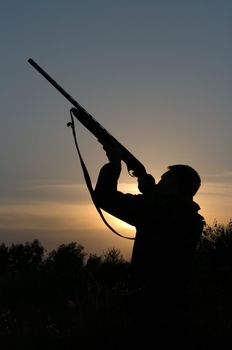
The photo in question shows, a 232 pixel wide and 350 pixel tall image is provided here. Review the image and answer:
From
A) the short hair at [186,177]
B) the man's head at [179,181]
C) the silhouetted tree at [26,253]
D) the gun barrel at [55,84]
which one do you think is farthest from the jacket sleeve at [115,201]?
the silhouetted tree at [26,253]

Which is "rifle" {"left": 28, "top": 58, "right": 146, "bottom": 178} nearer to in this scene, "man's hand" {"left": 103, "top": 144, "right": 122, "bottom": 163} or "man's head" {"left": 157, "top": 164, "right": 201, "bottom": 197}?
"man's hand" {"left": 103, "top": 144, "right": 122, "bottom": 163}

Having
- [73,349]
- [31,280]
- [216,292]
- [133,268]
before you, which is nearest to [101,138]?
[133,268]

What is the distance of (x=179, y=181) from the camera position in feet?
13.8

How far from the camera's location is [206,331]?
8.02 m

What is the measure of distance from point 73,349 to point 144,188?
13.6 ft

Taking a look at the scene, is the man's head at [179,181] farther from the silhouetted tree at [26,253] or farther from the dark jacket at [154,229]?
the silhouetted tree at [26,253]

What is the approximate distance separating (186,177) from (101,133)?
125 centimetres

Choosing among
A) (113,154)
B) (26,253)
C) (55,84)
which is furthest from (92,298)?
(26,253)

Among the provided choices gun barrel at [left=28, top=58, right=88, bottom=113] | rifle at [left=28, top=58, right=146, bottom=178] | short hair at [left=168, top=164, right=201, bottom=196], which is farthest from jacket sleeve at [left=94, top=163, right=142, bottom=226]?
gun barrel at [left=28, top=58, right=88, bottom=113]

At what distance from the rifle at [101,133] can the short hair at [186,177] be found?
58 centimetres

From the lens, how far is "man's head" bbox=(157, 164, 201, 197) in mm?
4176

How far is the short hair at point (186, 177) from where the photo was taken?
166 inches

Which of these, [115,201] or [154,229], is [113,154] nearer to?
[115,201]

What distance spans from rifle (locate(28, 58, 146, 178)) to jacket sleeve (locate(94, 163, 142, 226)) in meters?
0.81
